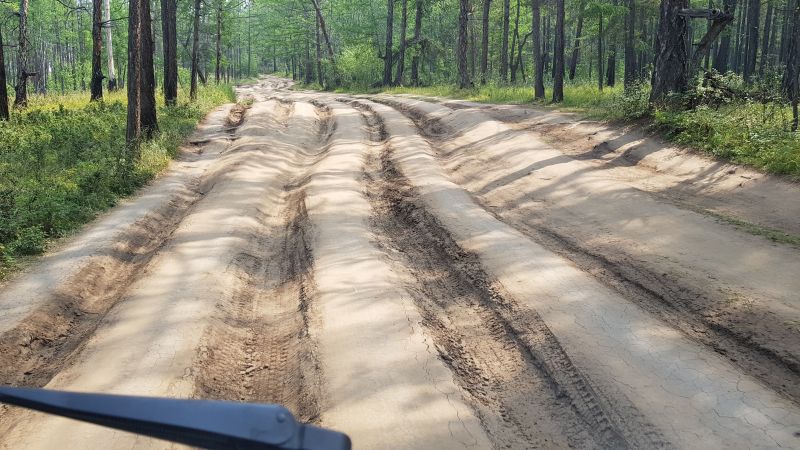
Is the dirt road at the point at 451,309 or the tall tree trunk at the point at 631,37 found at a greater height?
the tall tree trunk at the point at 631,37

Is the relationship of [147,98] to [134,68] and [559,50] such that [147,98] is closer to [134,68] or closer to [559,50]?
[134,68]

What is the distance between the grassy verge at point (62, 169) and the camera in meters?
8.54

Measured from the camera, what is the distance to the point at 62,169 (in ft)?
39.3

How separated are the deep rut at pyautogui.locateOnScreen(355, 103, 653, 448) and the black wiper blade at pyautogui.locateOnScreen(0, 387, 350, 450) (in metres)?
3.02

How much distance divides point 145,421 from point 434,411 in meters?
3.22

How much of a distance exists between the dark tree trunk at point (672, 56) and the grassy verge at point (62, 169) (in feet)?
39.8

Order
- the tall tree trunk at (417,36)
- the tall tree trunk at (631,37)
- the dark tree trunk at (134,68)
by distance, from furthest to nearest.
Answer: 1. the tall tree trunk at (417,36)
2. the tall tree trunk at (631,37)
3. the dark tree trunk at (134,68)

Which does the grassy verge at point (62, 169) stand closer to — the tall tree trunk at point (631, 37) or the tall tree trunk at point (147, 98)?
the tall tree trunk at point (147, 98)

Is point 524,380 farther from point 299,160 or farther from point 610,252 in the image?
point 299,160

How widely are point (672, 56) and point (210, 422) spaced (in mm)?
15758

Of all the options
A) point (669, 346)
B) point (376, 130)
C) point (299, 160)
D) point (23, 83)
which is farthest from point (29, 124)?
point (669, 346)

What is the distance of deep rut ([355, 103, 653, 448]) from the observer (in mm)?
4176

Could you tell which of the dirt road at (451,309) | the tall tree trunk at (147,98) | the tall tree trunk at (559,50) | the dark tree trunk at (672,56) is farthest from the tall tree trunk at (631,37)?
the tall tree trunk at (147,98)

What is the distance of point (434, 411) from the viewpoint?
429 cm
